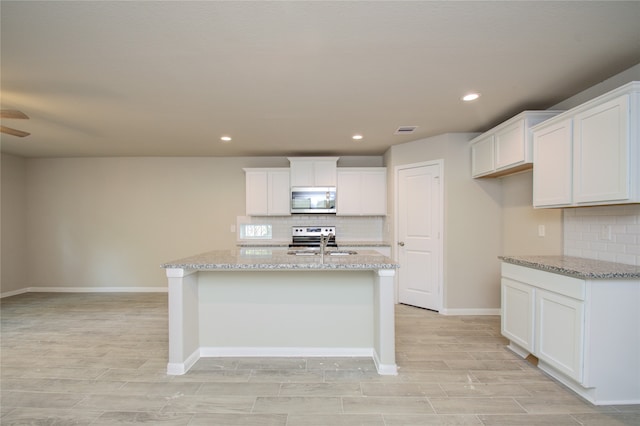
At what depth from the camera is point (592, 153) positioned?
7.38ft

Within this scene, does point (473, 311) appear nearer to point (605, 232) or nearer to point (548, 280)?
point (548, 280)

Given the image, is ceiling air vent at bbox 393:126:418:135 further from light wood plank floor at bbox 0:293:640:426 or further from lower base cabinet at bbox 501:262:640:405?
light wood plank floor at bbox 0:293:640:426

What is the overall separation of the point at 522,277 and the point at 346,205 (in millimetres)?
2885

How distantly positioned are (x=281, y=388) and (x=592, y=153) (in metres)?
2.99

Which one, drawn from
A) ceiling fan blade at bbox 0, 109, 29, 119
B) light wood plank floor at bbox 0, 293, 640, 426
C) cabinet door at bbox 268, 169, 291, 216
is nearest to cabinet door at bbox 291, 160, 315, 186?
cabinet door at bbox 268, 169, 291, 216

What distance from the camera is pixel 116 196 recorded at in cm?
548

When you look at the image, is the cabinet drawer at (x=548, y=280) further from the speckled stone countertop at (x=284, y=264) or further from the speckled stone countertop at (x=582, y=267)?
the speckled stone countertop at (x=284, y=264)

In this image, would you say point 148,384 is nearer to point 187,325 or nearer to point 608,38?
point 187,325

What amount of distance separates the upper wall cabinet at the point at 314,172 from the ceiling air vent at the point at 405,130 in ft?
4.36

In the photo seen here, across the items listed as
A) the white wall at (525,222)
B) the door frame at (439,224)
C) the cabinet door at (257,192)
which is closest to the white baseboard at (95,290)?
the cabinet door at (257,192)

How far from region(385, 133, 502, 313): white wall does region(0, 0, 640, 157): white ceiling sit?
595 millimetres

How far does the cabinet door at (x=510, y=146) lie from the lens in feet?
9.83

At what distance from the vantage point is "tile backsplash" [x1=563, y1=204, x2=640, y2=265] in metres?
2.26

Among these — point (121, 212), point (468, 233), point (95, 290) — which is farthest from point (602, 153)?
point (95, 290)
